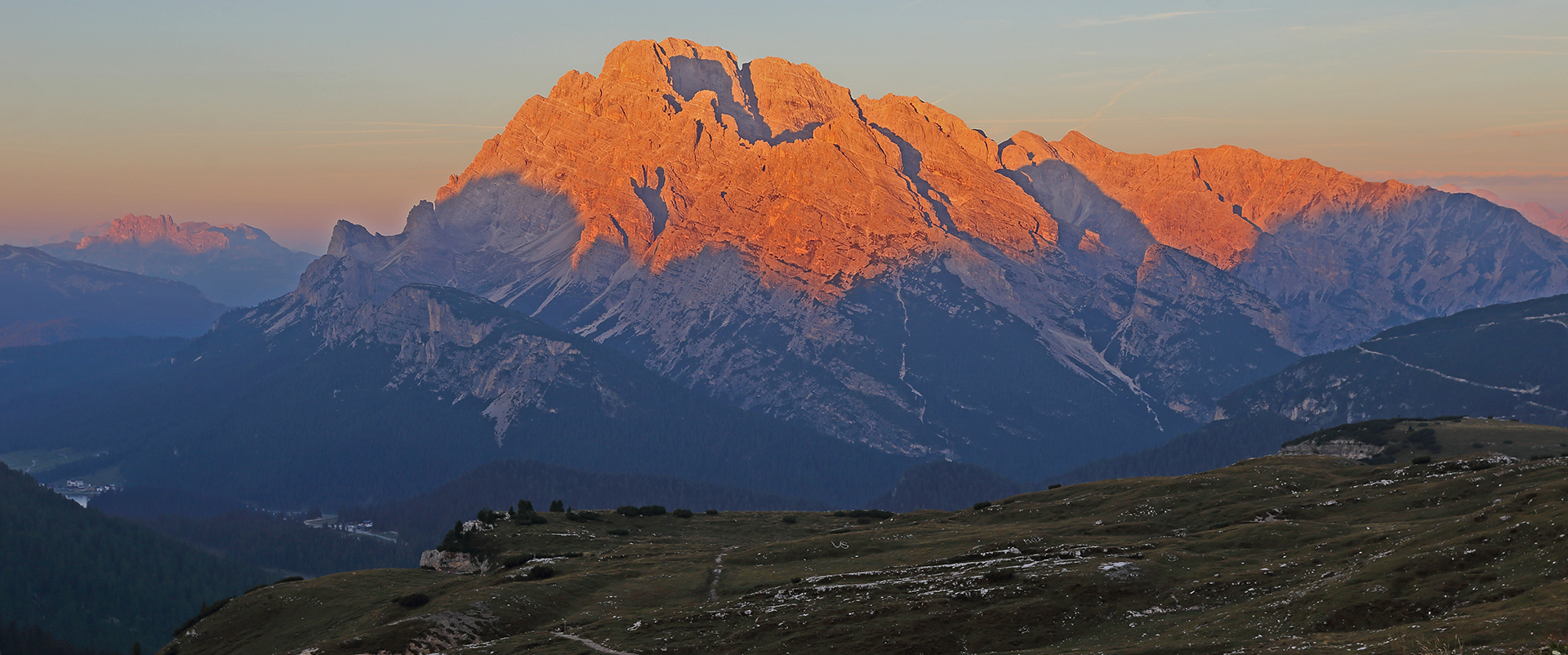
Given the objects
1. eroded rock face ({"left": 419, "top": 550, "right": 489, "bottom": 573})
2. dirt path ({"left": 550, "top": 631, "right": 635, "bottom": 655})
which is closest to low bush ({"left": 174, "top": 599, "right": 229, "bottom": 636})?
eroded rock face ({"left": 419, "top": 550, "right": 489, "bottom": 573})

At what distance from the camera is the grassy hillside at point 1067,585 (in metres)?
80.1

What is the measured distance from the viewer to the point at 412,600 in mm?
129500

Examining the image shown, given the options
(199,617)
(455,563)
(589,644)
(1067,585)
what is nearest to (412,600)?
(589,644)

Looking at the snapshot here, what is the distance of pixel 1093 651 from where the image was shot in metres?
80.2

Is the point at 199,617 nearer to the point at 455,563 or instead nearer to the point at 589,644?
the point at 455,563

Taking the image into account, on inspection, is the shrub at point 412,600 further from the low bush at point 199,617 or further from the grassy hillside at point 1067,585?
the low bush at point 199,617

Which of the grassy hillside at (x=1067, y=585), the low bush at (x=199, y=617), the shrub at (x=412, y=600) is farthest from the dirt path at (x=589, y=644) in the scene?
the low bush at (x=199, y=617)

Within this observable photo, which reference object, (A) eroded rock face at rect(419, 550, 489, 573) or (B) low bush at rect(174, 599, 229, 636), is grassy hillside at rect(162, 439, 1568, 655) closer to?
(A) eroded rock face at rect(419, 550, 489, 573)

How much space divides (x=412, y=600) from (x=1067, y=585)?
246 ft

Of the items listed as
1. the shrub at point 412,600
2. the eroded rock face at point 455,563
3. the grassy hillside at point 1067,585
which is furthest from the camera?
the eroded rock face at point 455,563

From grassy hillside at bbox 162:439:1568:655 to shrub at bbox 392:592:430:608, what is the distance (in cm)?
27

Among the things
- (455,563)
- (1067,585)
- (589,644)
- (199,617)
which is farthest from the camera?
(455,563)

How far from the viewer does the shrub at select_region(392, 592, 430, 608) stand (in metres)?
129

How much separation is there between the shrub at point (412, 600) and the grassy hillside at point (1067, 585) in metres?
0.27
